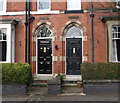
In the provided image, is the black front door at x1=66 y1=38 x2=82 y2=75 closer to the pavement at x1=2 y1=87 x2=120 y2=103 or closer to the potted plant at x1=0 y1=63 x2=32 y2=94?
the pavement at x1=2 y1=87 x2=120 y2=103

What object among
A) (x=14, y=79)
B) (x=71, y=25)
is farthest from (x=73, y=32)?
(x=14, y=79)

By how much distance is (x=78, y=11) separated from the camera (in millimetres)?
9227

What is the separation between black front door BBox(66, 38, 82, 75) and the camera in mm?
9227

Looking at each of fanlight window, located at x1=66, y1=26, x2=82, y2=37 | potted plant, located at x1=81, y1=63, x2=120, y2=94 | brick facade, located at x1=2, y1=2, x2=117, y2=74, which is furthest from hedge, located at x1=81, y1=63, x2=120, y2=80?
fanlight window, located at x1=66, y1=26, x2=82, y2=37

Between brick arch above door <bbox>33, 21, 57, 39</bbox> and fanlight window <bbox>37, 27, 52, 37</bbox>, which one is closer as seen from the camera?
brick arch above door <bbox>33, 21, 57, 39</bbox>

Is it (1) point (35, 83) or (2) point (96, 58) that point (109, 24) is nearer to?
(2) point (96, 58)

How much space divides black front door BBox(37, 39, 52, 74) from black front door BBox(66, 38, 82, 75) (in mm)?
1129

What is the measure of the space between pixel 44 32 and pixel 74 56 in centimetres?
244

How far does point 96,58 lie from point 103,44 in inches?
36.6

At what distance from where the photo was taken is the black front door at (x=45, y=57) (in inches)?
371

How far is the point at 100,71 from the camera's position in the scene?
6945mm

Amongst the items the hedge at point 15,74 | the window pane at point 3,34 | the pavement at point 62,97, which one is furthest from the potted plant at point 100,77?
the window pane at point 3,34

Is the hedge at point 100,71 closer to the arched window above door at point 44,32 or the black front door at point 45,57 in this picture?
the black front door at point 45,57

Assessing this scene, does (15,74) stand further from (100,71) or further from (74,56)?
(74,56)
